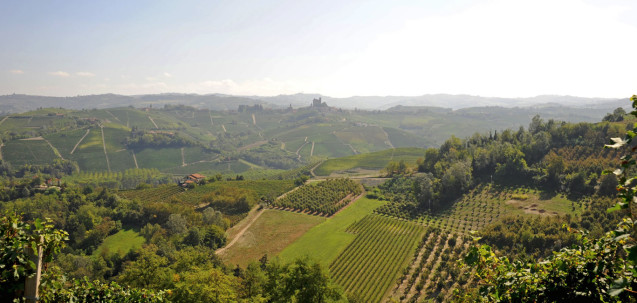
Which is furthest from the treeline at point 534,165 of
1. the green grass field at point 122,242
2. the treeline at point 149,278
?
the green grass field at point 122,242

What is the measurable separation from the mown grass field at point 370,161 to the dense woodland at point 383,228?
33.5 metres

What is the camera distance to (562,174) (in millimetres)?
79750

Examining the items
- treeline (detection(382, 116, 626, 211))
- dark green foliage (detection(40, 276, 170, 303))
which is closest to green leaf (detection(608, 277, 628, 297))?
dark green foliage (detection(40, 276, 170, 303))

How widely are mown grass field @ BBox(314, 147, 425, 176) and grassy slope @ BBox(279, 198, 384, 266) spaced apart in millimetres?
60740

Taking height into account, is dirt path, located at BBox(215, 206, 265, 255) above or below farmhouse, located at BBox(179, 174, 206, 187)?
below

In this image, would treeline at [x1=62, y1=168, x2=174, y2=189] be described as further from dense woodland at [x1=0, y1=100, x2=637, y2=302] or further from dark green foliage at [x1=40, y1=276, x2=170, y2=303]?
dark green foliage at [x1=40, y1=276, x2=170, y2=303]

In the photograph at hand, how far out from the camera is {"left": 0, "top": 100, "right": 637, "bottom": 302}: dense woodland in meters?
9.44

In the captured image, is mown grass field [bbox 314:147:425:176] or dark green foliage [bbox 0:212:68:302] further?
mown grass field [bbox 314:147:425:176]

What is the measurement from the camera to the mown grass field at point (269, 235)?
218 feet

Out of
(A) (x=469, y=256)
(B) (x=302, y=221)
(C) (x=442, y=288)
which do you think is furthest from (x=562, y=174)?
(A) (x=469, y=256)

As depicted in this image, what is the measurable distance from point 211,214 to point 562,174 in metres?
93.9

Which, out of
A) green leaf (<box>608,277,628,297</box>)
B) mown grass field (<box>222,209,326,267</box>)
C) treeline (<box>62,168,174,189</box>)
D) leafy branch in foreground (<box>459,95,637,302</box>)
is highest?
green leaf (<box>608,277,628,297</box>)

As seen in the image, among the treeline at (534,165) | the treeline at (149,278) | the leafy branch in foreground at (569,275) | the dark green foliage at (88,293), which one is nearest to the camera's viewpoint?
the leafy branch in foreground at (569,275)

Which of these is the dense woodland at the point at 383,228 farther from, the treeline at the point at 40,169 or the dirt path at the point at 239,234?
the treeline at the point at 40,169
